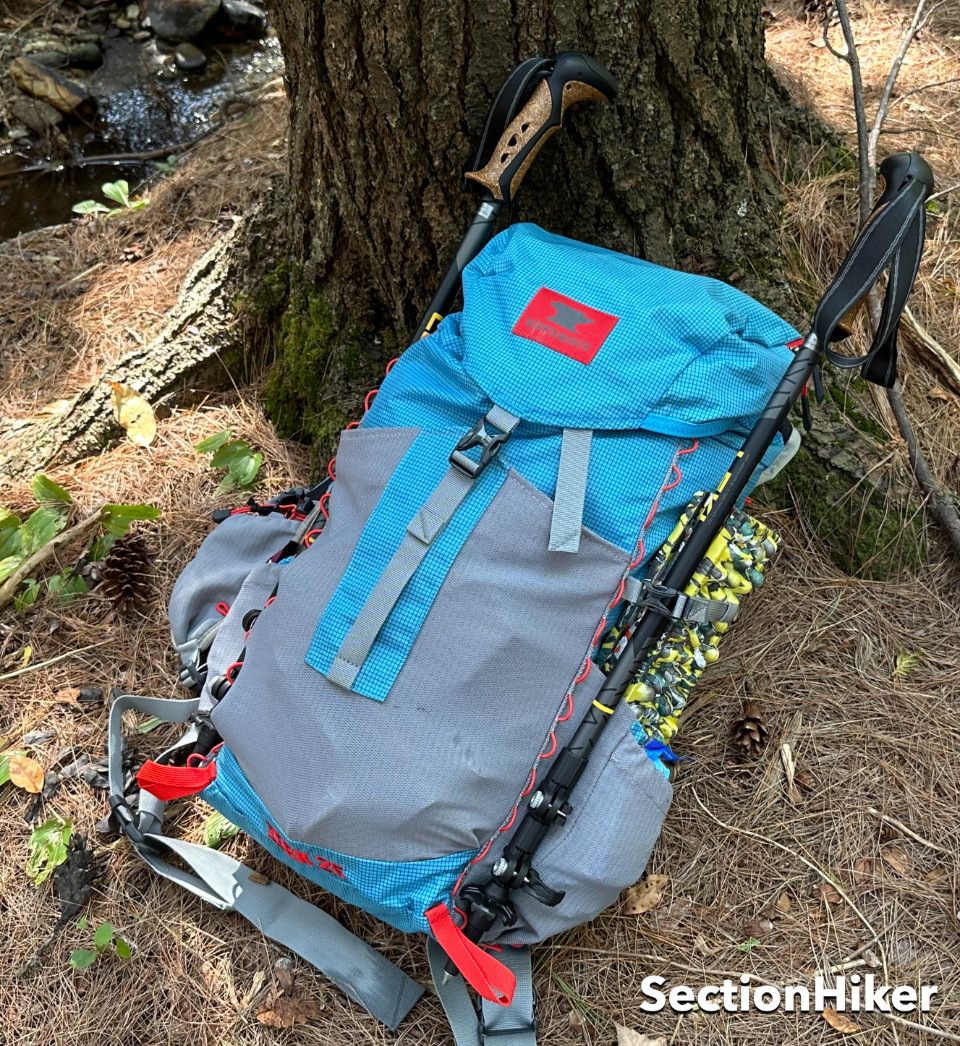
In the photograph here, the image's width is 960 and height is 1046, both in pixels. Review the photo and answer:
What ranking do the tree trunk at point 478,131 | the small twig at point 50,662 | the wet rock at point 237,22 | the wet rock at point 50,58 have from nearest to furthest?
1. the tree trunk at point 478,131
2. the small twig at point 50,662
3. the wet rock at point 50,58
4. the wet rock at point 237,22

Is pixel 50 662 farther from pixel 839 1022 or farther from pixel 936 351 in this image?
pixel 936 351

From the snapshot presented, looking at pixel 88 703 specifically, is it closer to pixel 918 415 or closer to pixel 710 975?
pixel 710 975

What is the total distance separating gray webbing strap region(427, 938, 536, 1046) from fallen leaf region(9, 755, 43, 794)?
1102 millimetres

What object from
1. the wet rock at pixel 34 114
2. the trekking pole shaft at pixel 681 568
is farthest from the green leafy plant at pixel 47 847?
the wet rock at pixel 34 114

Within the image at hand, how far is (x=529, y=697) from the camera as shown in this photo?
5.49ft

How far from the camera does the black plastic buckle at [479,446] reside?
1.70 metres

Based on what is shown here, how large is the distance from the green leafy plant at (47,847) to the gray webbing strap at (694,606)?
4.86ft

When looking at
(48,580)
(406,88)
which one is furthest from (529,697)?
(48,580)

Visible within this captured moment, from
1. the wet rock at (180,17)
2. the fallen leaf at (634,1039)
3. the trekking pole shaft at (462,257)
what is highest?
the trekking pole shaft at (462,257)

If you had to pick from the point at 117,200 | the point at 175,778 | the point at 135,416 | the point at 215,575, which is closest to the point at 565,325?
the point at 215,575

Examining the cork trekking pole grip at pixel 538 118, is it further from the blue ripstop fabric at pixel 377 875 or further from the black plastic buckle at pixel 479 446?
the blue ripstop fabric at pixel 377 875

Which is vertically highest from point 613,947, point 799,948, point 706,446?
point 706,446

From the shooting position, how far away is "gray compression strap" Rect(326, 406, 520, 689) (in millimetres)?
1662

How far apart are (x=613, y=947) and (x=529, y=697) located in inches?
25.8
